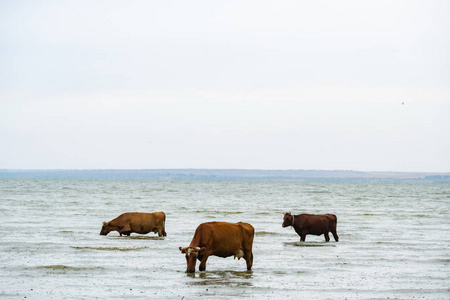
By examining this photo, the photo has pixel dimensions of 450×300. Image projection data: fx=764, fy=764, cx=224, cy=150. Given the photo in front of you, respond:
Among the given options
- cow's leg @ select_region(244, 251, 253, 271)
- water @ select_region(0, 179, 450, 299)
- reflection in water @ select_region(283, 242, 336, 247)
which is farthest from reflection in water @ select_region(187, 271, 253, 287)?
reflection in water @ select_region(283, 242, 336, 247)

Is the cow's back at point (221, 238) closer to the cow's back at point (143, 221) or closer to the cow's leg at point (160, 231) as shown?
the cow's back at point (143, 221)

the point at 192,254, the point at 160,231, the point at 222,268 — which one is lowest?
the point at 222,268

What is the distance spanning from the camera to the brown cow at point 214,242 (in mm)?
18359

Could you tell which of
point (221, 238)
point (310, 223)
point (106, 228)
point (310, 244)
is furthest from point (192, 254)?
point (106, 228)

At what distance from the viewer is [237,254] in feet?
62.6

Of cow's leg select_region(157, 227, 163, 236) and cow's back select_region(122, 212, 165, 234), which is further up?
cow's back select_region(122, 212, 165, 234)

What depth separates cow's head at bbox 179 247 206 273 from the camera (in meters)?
18.2

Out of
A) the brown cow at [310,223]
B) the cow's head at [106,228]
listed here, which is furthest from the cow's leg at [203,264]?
the cow's head at [106,228]

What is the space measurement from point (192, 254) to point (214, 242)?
60 cm

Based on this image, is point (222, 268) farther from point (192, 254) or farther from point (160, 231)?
point (160, 231)

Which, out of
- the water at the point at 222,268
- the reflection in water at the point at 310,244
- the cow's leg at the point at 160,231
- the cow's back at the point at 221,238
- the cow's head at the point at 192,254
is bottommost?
the water at the point at 222,268

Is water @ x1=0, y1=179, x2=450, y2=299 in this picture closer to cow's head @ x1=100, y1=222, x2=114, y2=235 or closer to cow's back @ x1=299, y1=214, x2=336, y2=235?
cow's head @ x1=100, y1=222, x2=114, y2=235

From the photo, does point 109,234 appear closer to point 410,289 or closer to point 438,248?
point 438,248

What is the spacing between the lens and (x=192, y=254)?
1831 cm
